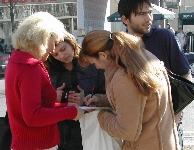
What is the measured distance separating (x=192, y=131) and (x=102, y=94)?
389 centimetres

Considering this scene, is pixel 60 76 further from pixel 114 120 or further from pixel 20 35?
pixel 114 120

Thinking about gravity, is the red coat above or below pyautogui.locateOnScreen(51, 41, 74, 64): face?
below

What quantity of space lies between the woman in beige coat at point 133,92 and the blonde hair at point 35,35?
0.86 feet

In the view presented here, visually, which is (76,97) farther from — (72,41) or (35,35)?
(35,35)

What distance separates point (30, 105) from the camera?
2145 millimetres

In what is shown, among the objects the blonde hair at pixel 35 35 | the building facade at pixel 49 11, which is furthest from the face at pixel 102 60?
the building facade at pixel 49 11

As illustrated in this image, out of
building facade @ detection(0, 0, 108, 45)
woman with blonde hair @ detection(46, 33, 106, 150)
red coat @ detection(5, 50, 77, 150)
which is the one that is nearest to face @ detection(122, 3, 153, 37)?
woman with blonde hair @ detection(46, 33, 106, 150)

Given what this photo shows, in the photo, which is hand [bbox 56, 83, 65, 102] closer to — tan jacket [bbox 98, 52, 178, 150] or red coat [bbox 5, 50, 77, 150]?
red coat [bbox 5, 50, 77, 150]

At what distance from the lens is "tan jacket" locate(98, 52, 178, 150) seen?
6.52ft

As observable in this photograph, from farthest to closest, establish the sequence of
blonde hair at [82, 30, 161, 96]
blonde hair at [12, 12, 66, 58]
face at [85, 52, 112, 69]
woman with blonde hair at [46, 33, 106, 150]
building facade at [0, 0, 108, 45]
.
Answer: building facade at [0, 0, 108, 45] < woman with blonde hair at [46, 33, 106, 150] < blonde hair at [12, 12, 66, 58] < face at [85, 52, 112, 69] < blonde hair at [82, 30, 161, 96]

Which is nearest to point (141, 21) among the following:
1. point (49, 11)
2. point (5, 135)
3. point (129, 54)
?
point (129, 54)

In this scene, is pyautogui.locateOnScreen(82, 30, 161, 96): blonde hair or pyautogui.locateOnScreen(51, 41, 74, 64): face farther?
pyautogui.locateOnScreen(51, 41, 74, 64): face

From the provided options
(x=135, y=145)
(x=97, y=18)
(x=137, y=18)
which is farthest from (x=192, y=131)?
(x=97, y=18)

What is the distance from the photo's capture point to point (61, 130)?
2840 millimetres
